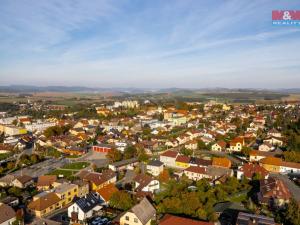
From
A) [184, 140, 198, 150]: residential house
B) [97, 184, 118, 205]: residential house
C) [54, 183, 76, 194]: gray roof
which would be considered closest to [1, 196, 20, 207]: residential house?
[54, 183, 76, 194]: gray roof

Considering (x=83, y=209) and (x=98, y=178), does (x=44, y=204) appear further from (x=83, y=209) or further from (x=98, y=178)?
(x=98, y=178)

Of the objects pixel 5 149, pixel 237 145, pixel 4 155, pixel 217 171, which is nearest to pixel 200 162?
pixel 217 171

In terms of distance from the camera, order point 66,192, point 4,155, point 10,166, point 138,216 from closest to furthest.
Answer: point 138,216 → point 66,192 → point 10,166 → point 4,155

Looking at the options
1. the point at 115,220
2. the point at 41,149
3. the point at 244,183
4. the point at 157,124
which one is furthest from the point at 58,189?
the point at 157,124

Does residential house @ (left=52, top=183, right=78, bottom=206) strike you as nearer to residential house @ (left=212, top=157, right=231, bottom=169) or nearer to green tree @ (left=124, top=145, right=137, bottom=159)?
green tree @ (left=124, top=145, right=137, bottom=159)

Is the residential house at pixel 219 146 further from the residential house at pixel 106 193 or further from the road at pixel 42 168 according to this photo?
the residential house at pixel 106 193

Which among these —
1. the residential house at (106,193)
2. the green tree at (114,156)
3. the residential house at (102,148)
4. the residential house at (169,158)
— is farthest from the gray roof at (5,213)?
the residential house at (102,148)

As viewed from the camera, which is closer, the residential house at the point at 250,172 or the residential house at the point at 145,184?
the residential house at the point at 145,184
